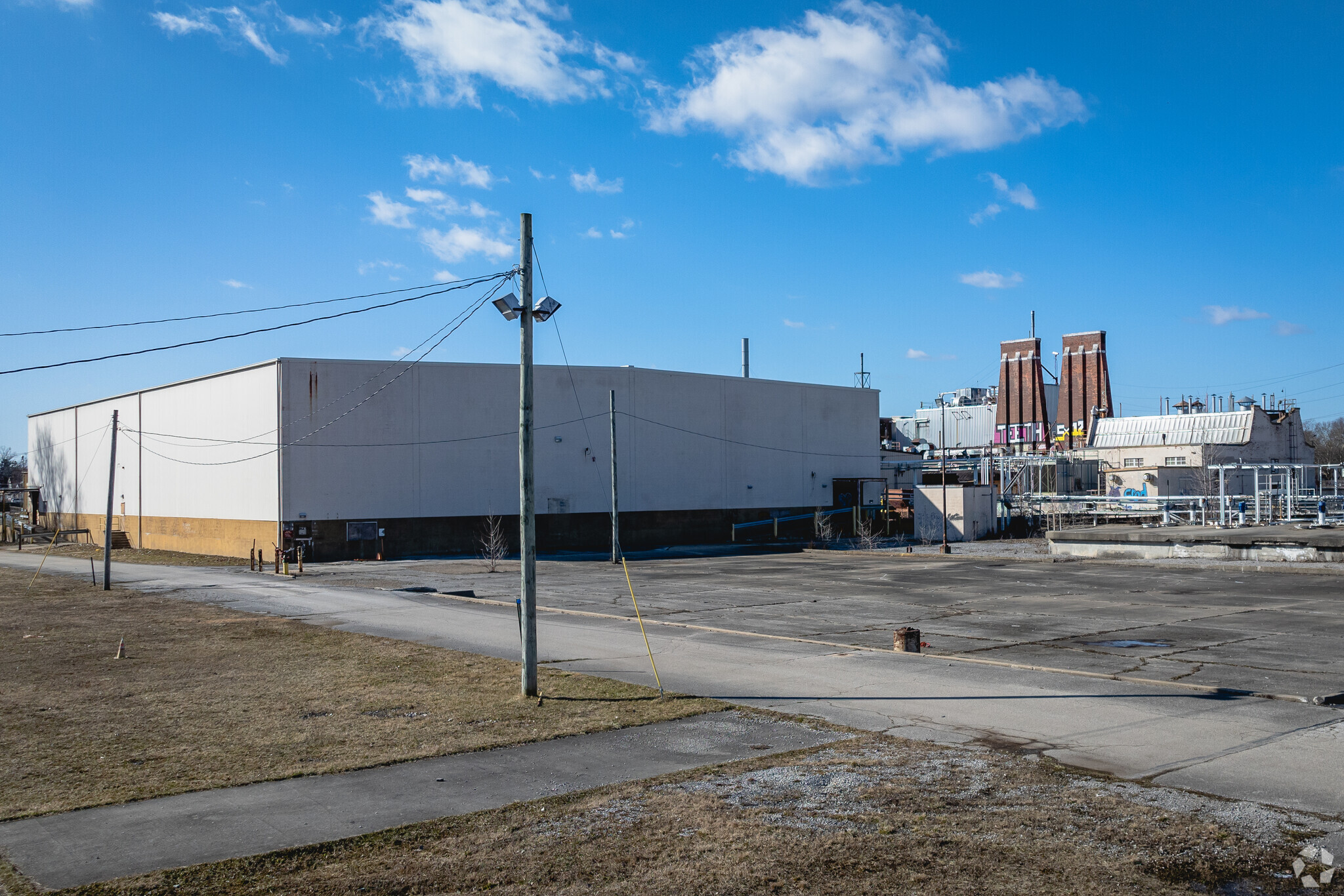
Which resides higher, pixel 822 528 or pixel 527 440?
pixel 527 440

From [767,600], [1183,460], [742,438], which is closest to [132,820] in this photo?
[767,600]

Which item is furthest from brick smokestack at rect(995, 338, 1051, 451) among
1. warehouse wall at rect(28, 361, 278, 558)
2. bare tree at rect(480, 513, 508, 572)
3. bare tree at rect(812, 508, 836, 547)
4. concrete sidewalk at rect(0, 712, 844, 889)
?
concrete sidewalk at rect(0, 712, 844, 889)

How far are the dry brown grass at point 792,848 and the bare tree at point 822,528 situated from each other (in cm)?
4271

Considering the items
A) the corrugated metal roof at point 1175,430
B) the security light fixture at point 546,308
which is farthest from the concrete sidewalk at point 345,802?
the corrugated metal roof at point 1175,430

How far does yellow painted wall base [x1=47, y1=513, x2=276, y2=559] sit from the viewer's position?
4341 cm

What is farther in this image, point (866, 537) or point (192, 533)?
point (192, 533)

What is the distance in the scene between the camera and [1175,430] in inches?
2921

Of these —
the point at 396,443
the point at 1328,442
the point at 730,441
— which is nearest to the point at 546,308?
the point at 396,443

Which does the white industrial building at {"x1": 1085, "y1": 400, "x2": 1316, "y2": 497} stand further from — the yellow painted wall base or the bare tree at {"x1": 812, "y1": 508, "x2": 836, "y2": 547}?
the yellow painted wall base

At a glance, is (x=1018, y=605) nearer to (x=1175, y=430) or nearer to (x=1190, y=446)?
(x=1190, y=446)

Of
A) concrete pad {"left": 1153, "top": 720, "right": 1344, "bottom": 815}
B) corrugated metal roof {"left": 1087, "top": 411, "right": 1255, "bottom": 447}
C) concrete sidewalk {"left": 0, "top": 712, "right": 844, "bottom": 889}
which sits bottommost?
concrete pad {"left": 1153, "top": 720, "right": 1344, "bottom": 815}

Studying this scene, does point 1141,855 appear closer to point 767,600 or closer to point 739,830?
point 739,830

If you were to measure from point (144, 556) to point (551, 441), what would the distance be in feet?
65.7

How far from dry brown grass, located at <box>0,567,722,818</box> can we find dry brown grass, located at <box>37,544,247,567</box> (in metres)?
23.2
